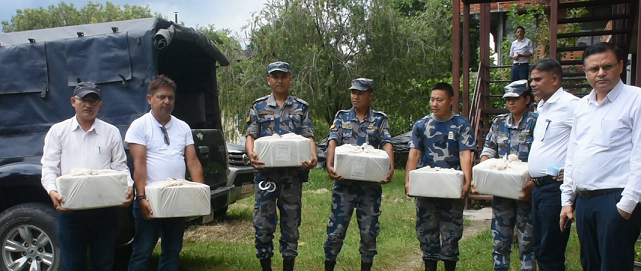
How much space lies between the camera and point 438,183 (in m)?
4.12

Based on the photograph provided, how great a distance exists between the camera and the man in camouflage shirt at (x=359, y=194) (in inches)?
178

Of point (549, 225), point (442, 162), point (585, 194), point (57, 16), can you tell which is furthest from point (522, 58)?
point (57, 16)

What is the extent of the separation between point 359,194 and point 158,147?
65.6 inches

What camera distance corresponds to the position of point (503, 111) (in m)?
8.83

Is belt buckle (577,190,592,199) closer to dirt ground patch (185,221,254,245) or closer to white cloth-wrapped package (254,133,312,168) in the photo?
white cloth-wrapped package (254,133,312,168)

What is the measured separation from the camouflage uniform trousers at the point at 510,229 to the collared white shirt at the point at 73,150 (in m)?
2.72

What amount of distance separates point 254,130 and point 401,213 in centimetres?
452

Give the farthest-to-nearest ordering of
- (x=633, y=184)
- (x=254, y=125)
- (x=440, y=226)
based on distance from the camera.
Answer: (x=254, y=125)
(x=440, y=226)
(x=633, y=184)

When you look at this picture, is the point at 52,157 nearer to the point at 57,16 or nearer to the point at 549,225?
the point at 549,225

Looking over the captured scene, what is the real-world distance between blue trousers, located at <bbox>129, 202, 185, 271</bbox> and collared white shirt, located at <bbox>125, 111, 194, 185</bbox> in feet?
0.96

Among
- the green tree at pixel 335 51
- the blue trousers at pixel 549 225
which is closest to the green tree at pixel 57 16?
the green tree at pixel 335 51

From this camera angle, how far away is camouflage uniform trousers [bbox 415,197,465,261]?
435cm

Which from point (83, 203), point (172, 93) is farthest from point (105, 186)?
point (172, 93)

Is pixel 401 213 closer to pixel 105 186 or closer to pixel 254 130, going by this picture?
pixel 254 130
